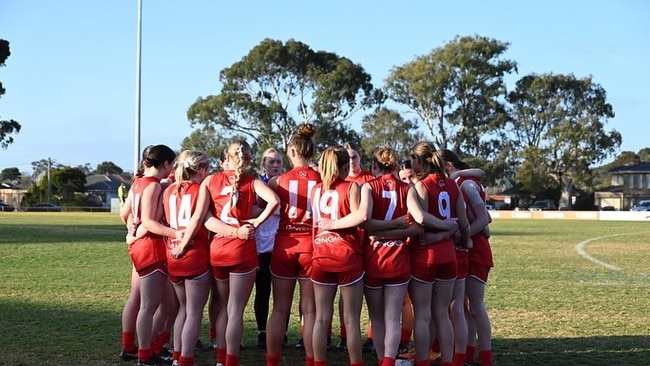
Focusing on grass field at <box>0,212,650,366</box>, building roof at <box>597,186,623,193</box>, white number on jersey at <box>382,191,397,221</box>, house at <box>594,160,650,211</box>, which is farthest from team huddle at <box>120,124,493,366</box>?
building roof at <box>597,186,623,193</box>

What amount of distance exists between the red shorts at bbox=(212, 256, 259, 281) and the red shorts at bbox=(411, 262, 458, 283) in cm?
137

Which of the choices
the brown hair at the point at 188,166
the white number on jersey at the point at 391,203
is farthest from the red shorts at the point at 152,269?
the white number on jersey at the point at 391,203

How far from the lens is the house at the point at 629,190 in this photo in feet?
326

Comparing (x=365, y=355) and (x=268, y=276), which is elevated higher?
(x=268, y=276)

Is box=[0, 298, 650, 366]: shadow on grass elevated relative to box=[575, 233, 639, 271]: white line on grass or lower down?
lower down

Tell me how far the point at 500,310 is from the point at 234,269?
5295 millimetres

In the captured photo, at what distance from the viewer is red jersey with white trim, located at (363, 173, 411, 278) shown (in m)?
6.57

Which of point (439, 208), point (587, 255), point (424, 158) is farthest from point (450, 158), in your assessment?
point (587, 255)

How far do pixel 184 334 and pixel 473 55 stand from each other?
202ft

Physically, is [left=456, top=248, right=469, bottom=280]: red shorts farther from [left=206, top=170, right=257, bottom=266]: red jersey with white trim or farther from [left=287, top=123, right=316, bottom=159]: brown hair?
[left=206, top=170, right=257, bottom=266]: red jersey with white trim

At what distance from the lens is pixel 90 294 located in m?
12.1

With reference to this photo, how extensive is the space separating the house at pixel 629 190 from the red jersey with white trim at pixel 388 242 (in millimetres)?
97545

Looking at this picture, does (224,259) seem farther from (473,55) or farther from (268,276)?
(473,55)

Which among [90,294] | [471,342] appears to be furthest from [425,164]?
[90,294]
